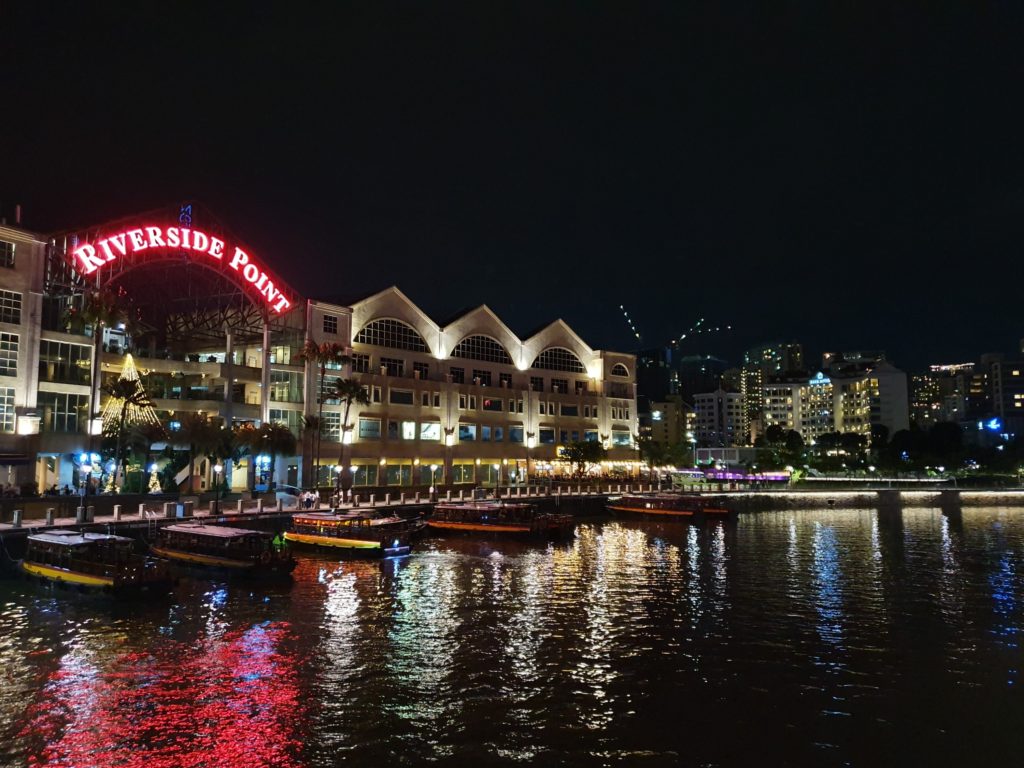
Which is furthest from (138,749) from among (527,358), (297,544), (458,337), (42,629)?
(527,358)

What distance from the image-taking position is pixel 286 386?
8506cm

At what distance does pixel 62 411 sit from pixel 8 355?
6.14m

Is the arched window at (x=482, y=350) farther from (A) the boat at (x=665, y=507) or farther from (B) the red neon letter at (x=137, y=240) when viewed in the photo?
(B) the red neon letter at (x=137, y=240)

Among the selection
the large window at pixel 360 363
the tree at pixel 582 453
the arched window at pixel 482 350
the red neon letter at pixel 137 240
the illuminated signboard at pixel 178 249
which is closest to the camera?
the illuminated signboard at pixel 178 249

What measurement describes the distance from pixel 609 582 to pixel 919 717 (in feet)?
73.5

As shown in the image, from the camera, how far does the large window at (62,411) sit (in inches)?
2440

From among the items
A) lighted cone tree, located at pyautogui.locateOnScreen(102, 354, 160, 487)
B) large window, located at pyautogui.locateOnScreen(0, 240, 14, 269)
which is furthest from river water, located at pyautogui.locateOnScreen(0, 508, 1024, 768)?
large window, located at pyautogui.locateOnScreen(0, 240, 14, 269)

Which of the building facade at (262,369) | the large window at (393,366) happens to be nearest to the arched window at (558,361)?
the building facade at (262,369)

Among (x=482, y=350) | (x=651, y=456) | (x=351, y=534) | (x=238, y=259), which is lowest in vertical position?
(x=351, y=534)

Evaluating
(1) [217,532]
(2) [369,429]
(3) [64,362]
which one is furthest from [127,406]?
(2) [369,429]

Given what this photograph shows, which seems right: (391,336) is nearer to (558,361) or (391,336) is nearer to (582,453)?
(558,361)

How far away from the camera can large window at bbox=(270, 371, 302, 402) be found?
84494 millimetres

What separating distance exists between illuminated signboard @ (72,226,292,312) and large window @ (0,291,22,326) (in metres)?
5.18

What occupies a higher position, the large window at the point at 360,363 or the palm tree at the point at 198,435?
the large window at the point at 360,363
